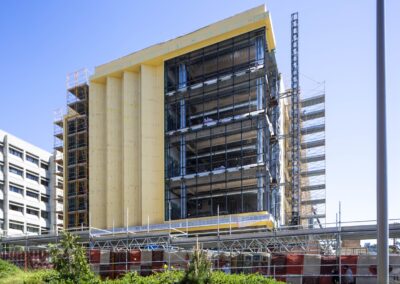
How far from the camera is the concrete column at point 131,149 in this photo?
4491 cm

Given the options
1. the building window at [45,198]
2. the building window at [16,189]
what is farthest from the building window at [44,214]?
the building window at [16,189]

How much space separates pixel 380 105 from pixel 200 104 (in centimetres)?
3939

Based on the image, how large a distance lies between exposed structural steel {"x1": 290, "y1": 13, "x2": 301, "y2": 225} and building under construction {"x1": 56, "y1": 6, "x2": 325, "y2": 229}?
55 centimetres

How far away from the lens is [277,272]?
2589 cm

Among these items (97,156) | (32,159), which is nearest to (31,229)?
(32,159)

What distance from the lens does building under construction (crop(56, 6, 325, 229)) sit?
42375 mm

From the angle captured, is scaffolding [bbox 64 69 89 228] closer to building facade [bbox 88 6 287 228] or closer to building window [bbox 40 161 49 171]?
building facade [bbox 88 6 287 228]

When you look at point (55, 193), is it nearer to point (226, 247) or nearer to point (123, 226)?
point (123, 226)

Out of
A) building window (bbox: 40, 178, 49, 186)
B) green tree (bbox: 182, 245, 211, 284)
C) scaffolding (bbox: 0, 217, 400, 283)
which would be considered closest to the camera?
green tree (bbox: 182, 245, 211, 284)

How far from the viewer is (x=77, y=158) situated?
187 feet

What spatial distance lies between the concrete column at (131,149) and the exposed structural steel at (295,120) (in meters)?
17.1

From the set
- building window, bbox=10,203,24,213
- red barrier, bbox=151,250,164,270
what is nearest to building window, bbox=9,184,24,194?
building window, bbox=10,203,24,213

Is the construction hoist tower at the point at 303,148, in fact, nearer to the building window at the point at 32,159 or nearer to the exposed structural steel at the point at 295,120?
the exposed structural steel at the point at 295,120

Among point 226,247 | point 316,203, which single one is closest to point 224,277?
point 226,247
